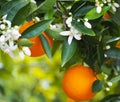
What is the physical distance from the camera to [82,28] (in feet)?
4.13

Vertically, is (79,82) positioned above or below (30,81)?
above

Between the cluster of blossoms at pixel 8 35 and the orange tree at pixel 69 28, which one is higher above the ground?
the cluster of blossoms at pixel 8 35

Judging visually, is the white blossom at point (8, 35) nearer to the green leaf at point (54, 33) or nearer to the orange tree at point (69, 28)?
the orange tree at point (69, 28)

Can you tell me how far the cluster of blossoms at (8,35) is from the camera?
1167mm

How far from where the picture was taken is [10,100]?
8.71ft

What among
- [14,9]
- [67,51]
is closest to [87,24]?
[67,51]

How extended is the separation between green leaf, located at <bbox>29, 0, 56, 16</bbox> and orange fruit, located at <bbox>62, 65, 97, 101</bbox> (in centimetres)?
26

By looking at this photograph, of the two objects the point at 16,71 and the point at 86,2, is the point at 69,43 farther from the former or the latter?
the point at 16,71

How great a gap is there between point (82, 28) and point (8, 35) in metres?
0.22

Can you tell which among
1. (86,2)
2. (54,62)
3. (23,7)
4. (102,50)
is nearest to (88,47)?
(102,50)

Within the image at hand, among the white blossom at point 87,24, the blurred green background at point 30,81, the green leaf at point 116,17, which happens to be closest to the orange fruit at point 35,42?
the white blossom at point 87,24

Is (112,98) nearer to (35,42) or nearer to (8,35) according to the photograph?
(35,42)

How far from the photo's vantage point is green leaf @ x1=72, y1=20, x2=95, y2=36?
4.08 feet

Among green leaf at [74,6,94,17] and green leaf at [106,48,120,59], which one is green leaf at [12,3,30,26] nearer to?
green leaf at [74,6,94,17]
